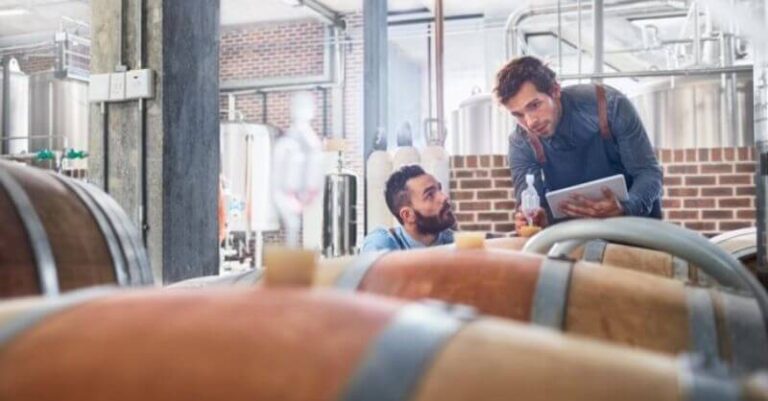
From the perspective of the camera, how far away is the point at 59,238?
168 centimetres

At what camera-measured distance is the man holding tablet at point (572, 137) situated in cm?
313

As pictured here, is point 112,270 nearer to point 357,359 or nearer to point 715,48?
point 357,359

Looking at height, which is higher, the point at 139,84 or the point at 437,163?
the point at 139,84

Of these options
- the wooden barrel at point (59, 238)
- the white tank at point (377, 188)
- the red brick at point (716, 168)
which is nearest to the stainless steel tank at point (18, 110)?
the white tank at point (377, 188)

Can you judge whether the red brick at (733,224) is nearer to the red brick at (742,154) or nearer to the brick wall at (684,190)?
the brick wall at (684,190)

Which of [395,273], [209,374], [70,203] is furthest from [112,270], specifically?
[209,374]

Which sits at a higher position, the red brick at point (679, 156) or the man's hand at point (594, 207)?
the red brick at point (679, 156)

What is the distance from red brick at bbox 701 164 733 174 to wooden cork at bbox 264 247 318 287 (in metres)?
5.68

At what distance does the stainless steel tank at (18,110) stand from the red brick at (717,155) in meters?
9.39

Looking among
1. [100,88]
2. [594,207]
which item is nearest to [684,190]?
[594,207]

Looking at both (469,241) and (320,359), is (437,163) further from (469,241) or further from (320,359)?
(320,359)

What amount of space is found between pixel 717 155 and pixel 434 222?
2.90 m

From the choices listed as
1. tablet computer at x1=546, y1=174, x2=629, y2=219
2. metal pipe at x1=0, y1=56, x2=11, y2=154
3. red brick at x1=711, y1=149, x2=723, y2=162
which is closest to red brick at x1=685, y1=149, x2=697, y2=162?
red brick at x1=711, y1=149, x2=723, y2=162

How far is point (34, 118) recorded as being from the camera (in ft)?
39.1
